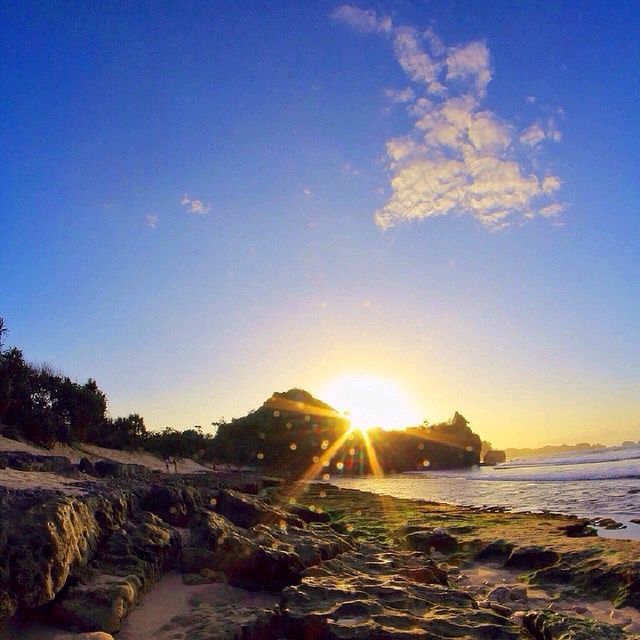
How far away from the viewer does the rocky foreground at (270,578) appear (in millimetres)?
4848

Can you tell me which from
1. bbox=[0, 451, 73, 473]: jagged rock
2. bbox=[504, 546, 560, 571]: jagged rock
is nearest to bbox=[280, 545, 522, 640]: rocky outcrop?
bbox=[504, 546, 560, 571]: jagged rock

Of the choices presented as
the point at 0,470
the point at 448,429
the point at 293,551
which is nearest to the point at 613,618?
the point at 293,551

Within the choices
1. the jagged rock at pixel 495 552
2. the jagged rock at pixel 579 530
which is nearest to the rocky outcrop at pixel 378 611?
the jagged rock at pixel 495 552

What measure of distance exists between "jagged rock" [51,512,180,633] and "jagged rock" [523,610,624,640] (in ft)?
13.9

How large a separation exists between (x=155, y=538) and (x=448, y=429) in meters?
109

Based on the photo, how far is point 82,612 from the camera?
491 centimetres

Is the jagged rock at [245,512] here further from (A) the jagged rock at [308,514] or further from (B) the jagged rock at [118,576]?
(A) the jagged rock at [308,514]

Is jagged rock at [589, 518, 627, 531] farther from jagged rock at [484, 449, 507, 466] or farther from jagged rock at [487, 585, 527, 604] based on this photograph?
jagged rock at [484, 449, 507, 466]

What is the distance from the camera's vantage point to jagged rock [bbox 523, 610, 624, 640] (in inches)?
208

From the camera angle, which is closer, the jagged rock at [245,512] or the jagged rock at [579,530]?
the jagged rock at [245,512]

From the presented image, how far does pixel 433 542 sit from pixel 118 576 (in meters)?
8.08

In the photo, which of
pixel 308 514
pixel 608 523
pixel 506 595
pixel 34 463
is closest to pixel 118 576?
pixel 506 595

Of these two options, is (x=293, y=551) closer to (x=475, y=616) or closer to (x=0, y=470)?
(x=475, y=616)

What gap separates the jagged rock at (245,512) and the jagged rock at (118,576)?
3155 mm
